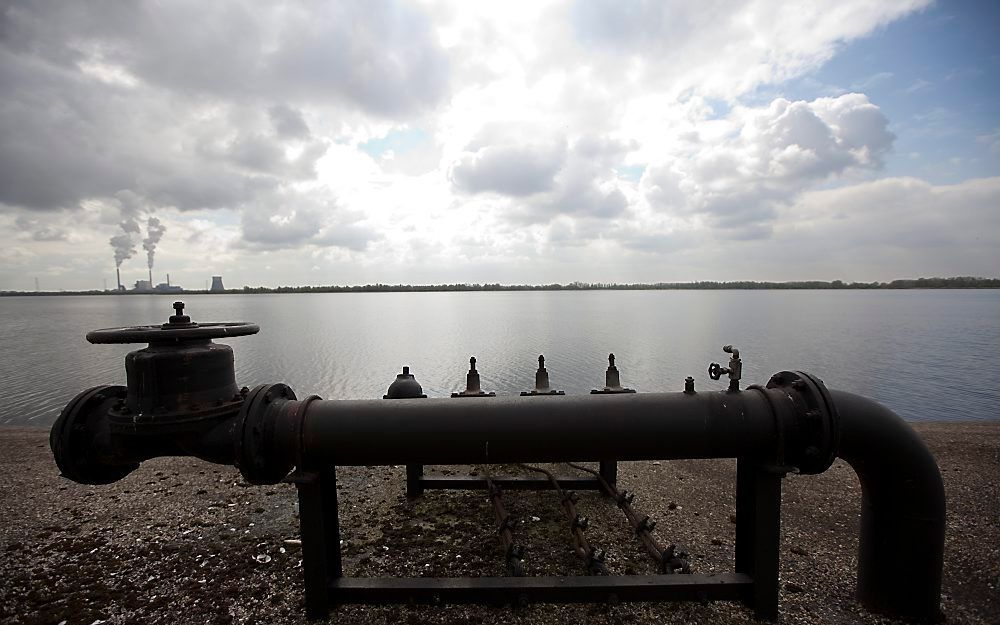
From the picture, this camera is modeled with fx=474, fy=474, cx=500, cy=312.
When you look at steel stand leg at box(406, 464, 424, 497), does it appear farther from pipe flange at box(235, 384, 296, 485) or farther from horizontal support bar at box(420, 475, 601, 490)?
pipe flange at box(235, 384, 296, 485)

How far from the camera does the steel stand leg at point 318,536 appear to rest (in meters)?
3.96

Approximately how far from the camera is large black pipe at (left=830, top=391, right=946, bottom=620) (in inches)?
150

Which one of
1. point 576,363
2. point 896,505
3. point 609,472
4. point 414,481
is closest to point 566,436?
point 896,505

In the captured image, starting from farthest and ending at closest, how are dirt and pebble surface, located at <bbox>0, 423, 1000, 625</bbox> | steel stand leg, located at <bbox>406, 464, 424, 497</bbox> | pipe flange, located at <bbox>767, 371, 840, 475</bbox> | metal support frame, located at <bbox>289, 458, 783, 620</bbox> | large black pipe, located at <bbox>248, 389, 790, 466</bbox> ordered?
steel stand leg, located at <bbox>406, 464, 424, 497</bbox> → dirt and pebble surface, located at <bbox>0, 423, 1000, 625</bbox> → metal support frame, located at <bbox>289, 458, 783, 620</bbox> → large black pipe, located at <bbox>248, 389, 790, 466</bbox> → pipe flange, located at <bbox>767, 371, 840, 475</bbox>

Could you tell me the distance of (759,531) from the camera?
13.0 ft

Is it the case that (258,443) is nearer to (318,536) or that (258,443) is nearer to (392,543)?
(318,536)

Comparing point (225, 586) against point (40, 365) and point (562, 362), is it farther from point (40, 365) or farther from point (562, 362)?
point (40, 365)

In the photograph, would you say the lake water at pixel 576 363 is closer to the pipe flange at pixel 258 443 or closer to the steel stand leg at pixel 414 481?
the steel stand leg at pixel 414 481

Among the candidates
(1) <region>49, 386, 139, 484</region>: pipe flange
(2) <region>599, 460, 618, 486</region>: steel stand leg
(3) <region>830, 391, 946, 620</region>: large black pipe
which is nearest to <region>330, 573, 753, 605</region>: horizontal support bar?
(3) <region>830, 391, 946, 620</region>: large black pipe

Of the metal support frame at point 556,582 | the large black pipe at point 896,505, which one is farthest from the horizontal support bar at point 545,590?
the large black pipe at point 896,505

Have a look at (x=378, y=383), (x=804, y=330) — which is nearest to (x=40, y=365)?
(x=378, y=383)

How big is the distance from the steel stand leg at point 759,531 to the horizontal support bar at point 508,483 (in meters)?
2.67

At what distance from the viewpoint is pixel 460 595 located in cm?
419

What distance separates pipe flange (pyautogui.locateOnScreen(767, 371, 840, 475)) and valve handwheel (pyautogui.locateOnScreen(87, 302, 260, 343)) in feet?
14.3
